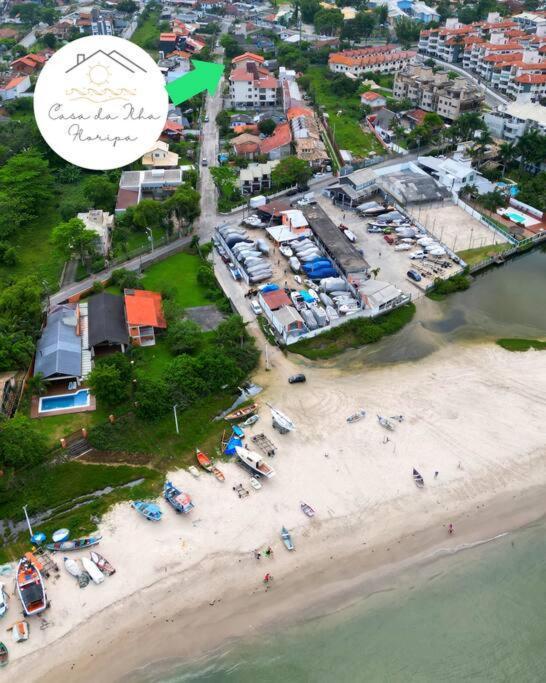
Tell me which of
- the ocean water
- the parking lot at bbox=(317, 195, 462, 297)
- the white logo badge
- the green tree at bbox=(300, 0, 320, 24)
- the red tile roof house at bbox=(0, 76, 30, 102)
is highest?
the white logo badge

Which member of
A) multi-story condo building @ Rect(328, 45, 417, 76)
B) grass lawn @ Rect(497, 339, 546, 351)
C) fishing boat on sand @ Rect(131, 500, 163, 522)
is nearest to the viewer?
fishing boat on sand @ Rect(131, 500, 163, 522)

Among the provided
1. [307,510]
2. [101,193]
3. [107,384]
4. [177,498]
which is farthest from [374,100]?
[177,498]

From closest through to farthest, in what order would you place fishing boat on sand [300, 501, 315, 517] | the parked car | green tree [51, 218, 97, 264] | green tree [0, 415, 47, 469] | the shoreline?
1. the shoreline
2. fishing boat on sand [300, 501, 315, 517]
3. green tree [0, 415, 47, 469]
4. green tree [51, 218, 97, 264]
5. the parked car

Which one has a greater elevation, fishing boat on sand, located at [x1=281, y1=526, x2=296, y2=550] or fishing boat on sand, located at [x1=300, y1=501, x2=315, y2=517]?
fishing boat on sand, located at [x1=300, y1=501, x2=315, y2=517]

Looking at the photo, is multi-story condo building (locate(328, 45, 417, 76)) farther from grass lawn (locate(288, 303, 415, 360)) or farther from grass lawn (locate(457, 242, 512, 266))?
grass lawn (locate(288, 303, 415, 360))

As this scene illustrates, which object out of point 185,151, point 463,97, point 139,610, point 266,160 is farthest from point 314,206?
point 139,610

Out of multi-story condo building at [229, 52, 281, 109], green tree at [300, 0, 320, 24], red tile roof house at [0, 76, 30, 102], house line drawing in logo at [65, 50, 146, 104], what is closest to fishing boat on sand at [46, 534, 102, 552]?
house line drawing in logo at [65, 50, 146, 104]

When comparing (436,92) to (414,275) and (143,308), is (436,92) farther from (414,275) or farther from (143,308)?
(143,308)

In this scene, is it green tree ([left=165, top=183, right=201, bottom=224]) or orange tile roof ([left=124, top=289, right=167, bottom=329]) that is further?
green tree ([left=165, top=183, right=201, bottom=224])
